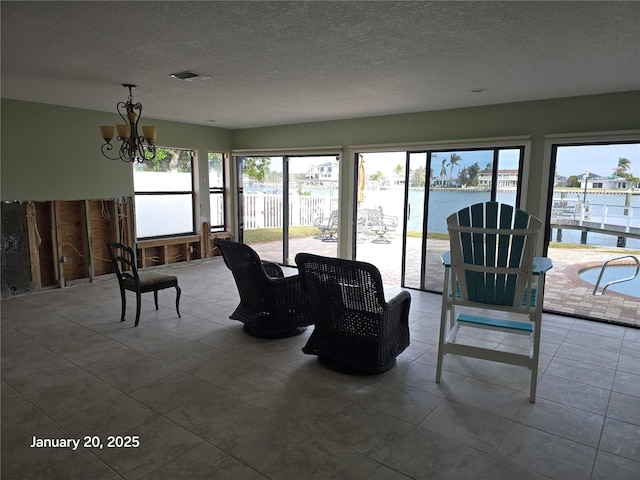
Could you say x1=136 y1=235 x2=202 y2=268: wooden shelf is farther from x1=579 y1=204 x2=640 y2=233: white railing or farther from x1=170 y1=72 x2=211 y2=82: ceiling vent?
x1=579 y1=204 x2=640 y2=233: white railing

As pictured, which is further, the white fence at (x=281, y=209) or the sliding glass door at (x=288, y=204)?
the white fence at (x=281, y=209)

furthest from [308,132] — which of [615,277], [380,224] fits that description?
[615,277]

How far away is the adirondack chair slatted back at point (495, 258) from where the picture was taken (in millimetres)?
2730

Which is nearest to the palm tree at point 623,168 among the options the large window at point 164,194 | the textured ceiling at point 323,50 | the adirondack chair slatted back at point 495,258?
the textured ceiling at point 323,50

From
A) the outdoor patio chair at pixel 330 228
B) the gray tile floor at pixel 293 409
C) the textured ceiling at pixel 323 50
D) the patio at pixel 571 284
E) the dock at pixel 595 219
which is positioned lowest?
the gray tile floor at pixel 293 409

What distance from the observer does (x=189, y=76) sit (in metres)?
3.64

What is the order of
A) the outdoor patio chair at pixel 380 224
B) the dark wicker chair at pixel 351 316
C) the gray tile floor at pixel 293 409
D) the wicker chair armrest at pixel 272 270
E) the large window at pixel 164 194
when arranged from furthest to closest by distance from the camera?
the outdoor patio chair at pixel 380 224 → the large window at pixel 164 194 → the wicker chair armrest at pixel 272 270 → the dark wicker chair at pixel 351 316 → the gray tile floor at pixel 293 409

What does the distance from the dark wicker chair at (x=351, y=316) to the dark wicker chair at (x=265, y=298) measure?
508mm

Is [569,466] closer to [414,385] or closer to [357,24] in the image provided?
[414,385]

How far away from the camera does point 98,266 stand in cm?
600

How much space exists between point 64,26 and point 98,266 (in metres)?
4.24

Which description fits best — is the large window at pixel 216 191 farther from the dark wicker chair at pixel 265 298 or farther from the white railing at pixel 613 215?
the white railing at pixel 613 215

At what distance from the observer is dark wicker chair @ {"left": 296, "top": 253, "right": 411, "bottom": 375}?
2938 millimetres

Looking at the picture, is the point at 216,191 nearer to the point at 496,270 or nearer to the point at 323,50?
the point at 323,50
